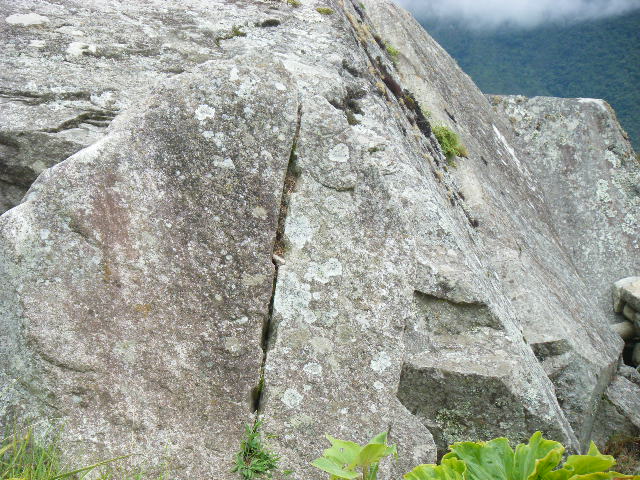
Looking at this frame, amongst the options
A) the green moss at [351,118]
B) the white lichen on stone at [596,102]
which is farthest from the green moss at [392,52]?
the white lichen on stone at [596,102]

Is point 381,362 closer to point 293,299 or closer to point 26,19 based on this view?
point 293,299

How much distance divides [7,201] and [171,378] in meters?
3.07

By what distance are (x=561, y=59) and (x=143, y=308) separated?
3204 centimetres

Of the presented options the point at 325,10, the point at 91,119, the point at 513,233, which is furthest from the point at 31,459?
the point at 513,233

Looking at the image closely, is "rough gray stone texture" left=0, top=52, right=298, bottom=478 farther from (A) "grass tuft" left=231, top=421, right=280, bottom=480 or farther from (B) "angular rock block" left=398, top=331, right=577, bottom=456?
(B) "angular rock block" left=398, top=331, right=577, bottom=456

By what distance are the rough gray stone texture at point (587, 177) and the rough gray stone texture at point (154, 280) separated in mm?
9096

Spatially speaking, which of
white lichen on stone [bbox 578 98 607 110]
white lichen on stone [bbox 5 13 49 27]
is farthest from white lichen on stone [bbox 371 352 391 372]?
white lichen on stone [bbox 578 98 607 110]

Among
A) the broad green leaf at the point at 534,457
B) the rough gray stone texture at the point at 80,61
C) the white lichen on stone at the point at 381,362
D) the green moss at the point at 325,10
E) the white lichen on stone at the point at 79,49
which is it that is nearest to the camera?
the broad green leaf at the point at 534,457

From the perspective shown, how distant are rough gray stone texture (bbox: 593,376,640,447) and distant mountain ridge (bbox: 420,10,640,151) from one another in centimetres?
1524

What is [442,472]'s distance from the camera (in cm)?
215

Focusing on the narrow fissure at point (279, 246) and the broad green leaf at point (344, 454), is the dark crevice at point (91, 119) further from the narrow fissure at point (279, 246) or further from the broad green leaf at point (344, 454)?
the broad green leaf at point (344, 454)

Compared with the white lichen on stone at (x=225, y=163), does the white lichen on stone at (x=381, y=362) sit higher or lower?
lower

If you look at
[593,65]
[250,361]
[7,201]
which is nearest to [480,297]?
[250,361]

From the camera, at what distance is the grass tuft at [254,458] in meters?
4.28
